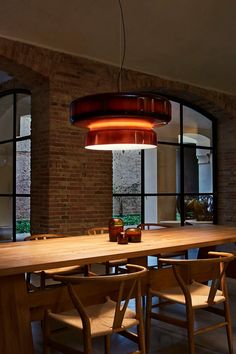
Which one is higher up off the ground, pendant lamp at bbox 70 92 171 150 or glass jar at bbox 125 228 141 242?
pendant lamp at bbox 70 92 171 150

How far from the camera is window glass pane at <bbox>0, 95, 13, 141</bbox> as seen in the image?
7.58 m

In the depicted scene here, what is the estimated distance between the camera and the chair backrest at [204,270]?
9.27 ft

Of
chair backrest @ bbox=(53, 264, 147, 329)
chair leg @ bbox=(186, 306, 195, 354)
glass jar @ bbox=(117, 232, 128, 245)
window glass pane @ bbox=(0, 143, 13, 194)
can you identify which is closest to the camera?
chair backrest @ bbox=(53, 264, 147, 329)

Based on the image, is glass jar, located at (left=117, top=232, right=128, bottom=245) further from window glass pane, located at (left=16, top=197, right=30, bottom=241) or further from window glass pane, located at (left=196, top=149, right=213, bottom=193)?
window glass pane, located at (left=196, top=149, right=213, bottom=193)

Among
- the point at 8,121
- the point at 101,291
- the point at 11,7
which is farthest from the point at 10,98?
the point at 101,291

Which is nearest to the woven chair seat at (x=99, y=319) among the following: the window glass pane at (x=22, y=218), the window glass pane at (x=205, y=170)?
the window glass pane at (x=22, y=218)

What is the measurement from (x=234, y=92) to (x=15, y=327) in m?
6.75

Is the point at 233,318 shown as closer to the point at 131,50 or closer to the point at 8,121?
the point at 131,50

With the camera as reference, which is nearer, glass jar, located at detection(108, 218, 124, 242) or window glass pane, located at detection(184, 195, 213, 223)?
glass jar, located at detection(108, 218, 124, 242)

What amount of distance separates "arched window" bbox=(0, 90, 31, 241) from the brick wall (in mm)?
1521

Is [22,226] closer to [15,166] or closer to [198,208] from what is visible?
[15,166]

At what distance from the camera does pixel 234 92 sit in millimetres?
8062

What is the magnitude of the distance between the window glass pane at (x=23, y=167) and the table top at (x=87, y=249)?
375 centimetres

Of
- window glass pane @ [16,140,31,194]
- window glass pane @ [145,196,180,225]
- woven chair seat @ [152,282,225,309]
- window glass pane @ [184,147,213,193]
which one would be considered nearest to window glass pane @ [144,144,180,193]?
window glass pane @ [145,196,180,225]
